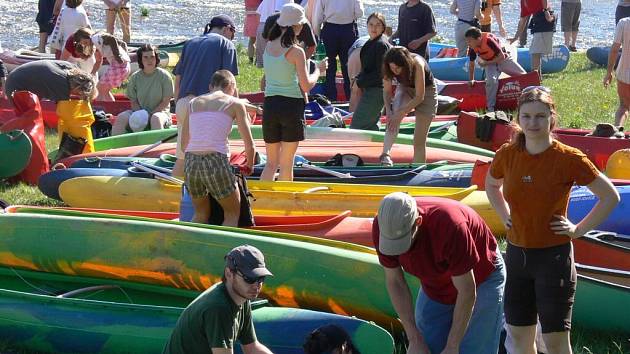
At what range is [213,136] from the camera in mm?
7012

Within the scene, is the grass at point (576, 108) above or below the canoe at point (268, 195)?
below

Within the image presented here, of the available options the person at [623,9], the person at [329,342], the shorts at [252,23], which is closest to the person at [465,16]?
the person at [623,9]

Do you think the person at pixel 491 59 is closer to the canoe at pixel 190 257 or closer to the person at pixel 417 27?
the person at pixel 417 27

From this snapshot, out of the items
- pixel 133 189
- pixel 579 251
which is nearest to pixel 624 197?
pixel 579 251

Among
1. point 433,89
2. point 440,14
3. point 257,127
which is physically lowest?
point 440,14

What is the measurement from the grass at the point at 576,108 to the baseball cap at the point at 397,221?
182 cm

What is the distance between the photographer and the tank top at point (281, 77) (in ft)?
27.0

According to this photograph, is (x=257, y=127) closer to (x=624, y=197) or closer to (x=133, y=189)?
(x=133, y=189)

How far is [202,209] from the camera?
23.5ft

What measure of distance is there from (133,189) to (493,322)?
173 inches

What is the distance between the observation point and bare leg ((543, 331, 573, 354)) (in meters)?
4.78

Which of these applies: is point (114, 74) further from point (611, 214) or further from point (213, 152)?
point (611, 214)

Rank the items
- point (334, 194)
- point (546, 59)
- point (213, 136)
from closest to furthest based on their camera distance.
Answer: point (213, 136) < point (334, 194) < point (546, 59)

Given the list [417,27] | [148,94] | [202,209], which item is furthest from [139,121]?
[202,209]
